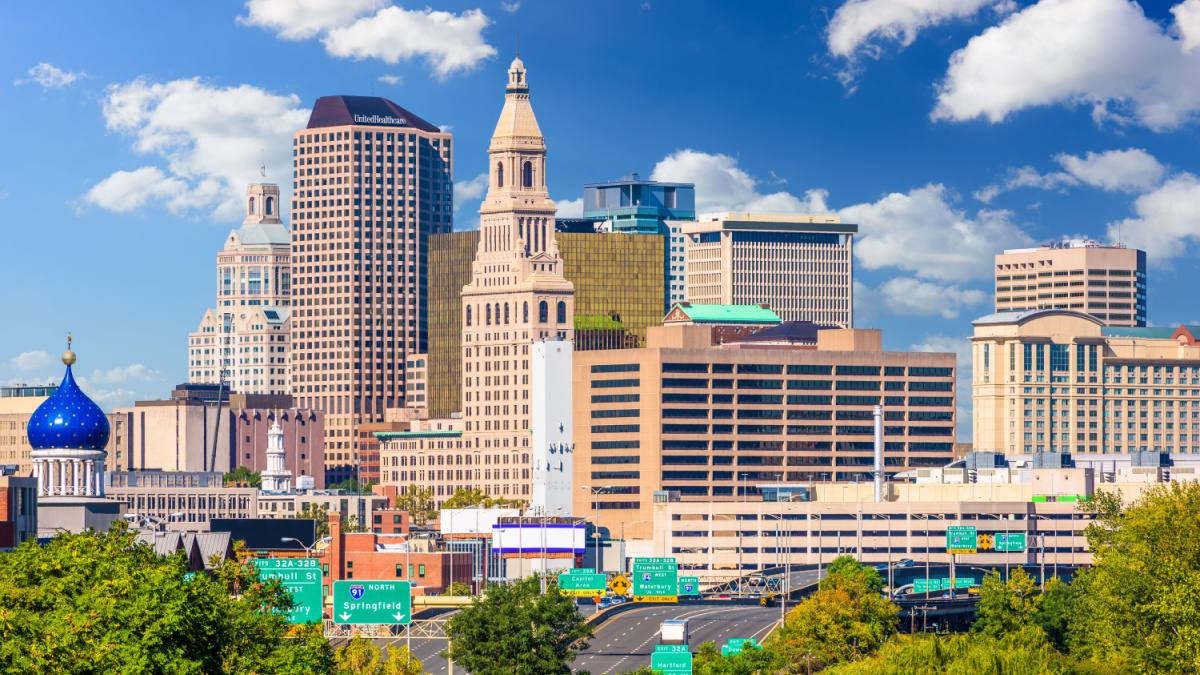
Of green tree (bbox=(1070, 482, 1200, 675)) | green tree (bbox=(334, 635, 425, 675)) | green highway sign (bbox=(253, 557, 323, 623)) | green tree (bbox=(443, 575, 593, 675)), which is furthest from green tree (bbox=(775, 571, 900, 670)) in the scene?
green highway sign (bbox=(253, 557, 323, 623))

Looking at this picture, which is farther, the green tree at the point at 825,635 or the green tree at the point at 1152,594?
the green tree at the point at 825,635

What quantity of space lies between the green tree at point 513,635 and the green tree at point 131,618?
3983cm

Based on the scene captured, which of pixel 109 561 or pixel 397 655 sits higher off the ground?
pixel 109 561

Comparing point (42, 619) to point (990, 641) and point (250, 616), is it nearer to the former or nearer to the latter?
point (250, 616)

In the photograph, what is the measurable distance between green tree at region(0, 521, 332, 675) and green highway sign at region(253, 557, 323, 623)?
27.6m

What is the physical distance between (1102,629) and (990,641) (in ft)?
87.3

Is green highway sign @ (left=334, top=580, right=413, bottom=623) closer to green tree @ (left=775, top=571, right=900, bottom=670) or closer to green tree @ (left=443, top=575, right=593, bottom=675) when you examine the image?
green tree @ (left=443, top=575, right=593, bottom=675)

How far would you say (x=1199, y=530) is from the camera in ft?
537

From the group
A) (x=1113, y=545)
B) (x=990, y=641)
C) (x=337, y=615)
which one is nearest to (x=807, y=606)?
(x=1113, y=545)

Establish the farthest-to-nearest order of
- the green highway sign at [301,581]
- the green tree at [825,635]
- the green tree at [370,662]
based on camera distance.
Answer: the green tree at [825,635] → the green highway sign at [301,581] → the green tree at [370,662]

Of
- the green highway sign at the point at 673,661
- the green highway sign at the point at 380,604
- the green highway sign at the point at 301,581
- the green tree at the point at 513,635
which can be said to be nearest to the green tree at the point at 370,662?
the green highway sign at the point at 380,604

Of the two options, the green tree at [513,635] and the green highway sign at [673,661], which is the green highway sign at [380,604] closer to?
the green tree at [513,635]

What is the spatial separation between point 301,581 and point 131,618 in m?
57.8

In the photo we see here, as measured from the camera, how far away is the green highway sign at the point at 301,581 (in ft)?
454
